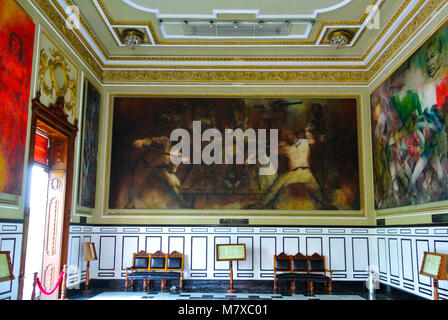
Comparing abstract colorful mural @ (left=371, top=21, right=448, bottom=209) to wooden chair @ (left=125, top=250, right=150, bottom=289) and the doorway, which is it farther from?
the doorway

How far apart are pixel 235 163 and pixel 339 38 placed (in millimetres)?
4901

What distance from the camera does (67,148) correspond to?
34.9ft

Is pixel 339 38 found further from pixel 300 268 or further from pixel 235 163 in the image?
pixel 300 268

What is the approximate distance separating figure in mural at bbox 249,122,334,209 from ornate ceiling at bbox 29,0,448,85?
189 centimetres

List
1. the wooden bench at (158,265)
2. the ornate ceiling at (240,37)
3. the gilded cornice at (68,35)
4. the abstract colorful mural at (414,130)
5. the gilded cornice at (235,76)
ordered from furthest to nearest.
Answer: the gilded cornice at (235,76) → the wooden bench at (158,265) → the ornate ceiling at (240,37) → the gilded cornice at (68,35) → the abstract colorful mural at (414,130)

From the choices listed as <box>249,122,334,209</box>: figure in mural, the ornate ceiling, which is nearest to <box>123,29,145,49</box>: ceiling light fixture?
the ornate ceiling

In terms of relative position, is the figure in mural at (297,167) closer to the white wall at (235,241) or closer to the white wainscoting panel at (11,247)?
the white wall at (235,241)

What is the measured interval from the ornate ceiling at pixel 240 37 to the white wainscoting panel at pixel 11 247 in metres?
4.73

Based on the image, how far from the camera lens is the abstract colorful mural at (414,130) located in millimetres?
8539

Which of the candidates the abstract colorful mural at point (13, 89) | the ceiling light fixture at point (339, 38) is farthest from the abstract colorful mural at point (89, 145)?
the ceiling light fixture at point (339, 38)

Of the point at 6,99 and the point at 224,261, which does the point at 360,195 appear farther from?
the point at 6,99

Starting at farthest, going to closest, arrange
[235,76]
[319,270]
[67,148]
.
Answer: [235,76] < [319,270] < [67,148]

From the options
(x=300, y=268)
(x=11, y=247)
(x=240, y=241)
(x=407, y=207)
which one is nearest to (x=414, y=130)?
(x=407, y=207)
